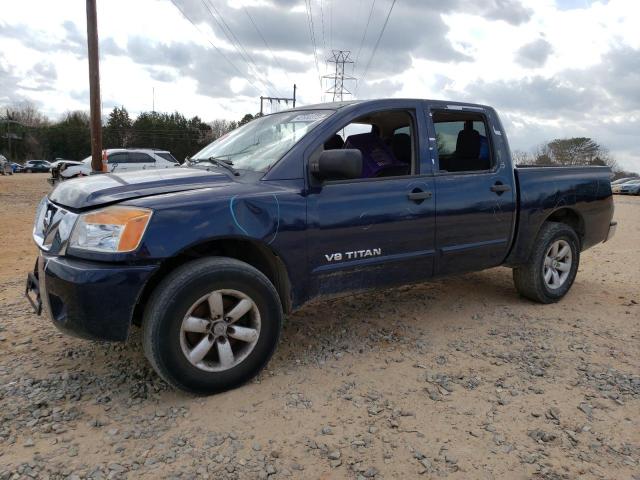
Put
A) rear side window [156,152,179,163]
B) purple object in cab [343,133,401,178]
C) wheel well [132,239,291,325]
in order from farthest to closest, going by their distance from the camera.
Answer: rear side window [156,152,179,163], purple object in cab [343,133,401,178], wheel well [132,239,291,325]

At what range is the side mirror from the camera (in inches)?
121

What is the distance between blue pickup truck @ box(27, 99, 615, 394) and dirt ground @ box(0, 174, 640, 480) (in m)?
0.36

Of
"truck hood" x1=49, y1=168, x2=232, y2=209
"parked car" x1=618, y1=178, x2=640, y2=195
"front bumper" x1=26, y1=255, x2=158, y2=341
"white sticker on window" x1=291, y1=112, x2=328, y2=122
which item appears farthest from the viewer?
"parked car" x1=618, y1=178, x2=640, y2=195

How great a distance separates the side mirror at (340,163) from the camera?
3074mm

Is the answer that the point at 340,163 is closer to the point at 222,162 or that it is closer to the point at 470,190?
the point at 222,162

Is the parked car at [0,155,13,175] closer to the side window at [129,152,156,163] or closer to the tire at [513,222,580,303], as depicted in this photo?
the side window at [129,152,156,163]

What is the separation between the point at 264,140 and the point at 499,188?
2.05 meters

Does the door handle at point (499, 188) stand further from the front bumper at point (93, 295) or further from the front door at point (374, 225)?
the front bumper at point (93, 295)

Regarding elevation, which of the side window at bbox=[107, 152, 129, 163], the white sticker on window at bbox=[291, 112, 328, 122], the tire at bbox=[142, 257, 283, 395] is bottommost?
the tire at bbox=[142, 257, 283, 395]

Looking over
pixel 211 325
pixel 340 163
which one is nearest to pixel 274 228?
pixel 340 163

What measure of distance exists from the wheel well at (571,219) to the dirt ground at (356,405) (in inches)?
42.0

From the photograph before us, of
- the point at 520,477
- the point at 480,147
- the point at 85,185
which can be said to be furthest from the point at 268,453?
the point at 480,147

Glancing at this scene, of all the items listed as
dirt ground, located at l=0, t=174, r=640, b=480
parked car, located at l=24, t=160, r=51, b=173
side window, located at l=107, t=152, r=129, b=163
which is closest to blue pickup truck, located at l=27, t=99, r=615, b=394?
dirt ground, located at l=0, t=174, r=640, b=480

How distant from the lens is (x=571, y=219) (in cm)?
506
